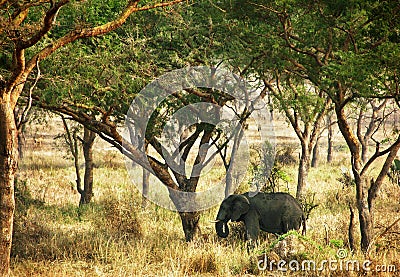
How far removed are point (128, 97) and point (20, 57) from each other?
148 inches

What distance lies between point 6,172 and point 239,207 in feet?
18.3

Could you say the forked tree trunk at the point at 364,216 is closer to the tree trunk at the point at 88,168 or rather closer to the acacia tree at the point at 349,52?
the acacia tree at the point at 349,52

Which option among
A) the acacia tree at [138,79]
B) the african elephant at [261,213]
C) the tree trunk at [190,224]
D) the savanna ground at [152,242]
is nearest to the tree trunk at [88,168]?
the savanna ground at [152,242]

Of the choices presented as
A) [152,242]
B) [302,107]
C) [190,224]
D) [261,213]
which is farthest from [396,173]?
[152,242]

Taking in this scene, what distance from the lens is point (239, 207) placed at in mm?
13109

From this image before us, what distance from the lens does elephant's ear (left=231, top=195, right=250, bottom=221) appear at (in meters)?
13.1

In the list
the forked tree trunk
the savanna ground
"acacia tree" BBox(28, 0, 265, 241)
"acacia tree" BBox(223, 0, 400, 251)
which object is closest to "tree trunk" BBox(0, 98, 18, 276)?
the savanna ground

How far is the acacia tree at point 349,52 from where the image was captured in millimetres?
10438

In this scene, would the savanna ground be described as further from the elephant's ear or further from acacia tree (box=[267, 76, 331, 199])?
acacia tree (box=[267, 76, 331, 199])

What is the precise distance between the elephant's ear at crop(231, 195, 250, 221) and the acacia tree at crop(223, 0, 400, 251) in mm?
2381

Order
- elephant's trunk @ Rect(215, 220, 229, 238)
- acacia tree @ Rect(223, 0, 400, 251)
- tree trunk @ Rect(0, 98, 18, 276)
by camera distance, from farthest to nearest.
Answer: elephant's trunk @ Rect(215, 220, 229, 238)
acacia tree @ Rect(223, 0, 400, 251)
tree trunk @ Rect(0, 98, 18, 276)

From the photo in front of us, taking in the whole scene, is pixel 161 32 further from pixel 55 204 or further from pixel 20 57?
pixel 55 204

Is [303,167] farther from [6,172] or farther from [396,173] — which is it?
[6,172]

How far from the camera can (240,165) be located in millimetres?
19359
